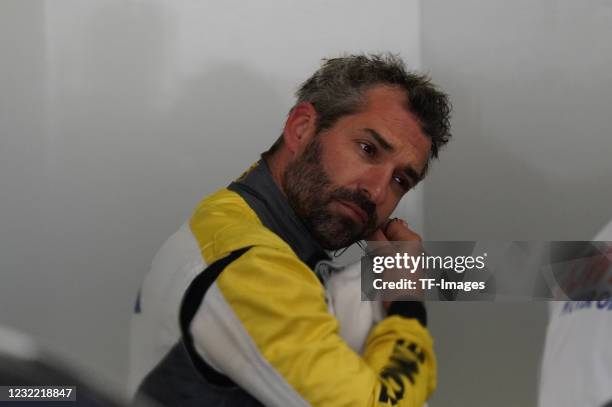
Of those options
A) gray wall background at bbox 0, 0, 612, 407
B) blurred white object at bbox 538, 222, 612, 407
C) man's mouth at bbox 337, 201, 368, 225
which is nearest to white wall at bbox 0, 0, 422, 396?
gray wall background at bbox 0, 0, 612, 407

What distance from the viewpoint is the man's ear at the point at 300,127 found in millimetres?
916

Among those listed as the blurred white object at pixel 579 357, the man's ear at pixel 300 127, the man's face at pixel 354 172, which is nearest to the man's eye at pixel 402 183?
the man's face at pixel 354 172

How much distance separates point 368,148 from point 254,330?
298 mm

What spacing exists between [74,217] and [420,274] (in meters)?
0.46

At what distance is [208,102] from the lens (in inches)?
37.6

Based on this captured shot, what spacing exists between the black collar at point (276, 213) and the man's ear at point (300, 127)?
0.22ft

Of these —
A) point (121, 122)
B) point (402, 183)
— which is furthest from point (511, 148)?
point (121, 122)

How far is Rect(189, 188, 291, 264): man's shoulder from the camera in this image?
2.47 feet

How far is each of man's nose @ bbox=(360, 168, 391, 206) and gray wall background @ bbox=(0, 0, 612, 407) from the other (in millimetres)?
87

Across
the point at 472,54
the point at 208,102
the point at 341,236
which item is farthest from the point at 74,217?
the point at 472,54

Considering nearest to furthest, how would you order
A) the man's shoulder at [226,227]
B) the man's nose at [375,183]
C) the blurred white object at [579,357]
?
the blurred white object at [579,357]
the man's shoulder at [226,227]
the man's nose at [375,183]

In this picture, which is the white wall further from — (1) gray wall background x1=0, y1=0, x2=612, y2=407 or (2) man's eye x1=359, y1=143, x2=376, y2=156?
(2) man's eye x1=359, y1=143, x2=376, y2=156

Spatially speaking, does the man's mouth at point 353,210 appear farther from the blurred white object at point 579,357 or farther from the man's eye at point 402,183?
the blurred white object at point 579,357

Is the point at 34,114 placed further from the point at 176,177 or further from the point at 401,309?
the point at 401,309
